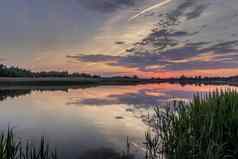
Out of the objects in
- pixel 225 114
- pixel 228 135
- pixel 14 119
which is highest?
pixel 225 114

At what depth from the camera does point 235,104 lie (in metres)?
9.12

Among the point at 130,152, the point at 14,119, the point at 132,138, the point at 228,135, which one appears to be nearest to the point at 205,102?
the point at 228,135

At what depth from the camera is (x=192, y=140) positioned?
294 inches

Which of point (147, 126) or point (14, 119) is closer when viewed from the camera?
point (147, 126)

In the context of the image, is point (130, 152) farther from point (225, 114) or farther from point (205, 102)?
point (225, 114)

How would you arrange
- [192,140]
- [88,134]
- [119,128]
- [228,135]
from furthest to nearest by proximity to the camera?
[119,128] < [88,134] < [228,135] < [192,140]

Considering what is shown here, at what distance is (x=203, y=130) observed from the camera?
24.2ft

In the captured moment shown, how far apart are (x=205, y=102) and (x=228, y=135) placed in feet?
6.18

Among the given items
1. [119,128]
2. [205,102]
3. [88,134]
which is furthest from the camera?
[119,128]

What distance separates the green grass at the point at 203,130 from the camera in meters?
7.38

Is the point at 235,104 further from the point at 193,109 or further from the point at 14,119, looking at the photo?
the point at 14,119

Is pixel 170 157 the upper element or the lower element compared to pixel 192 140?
lower

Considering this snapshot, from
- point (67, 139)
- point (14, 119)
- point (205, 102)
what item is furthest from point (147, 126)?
point (14, 119)

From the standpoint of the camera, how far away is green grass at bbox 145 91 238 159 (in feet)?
24.2
